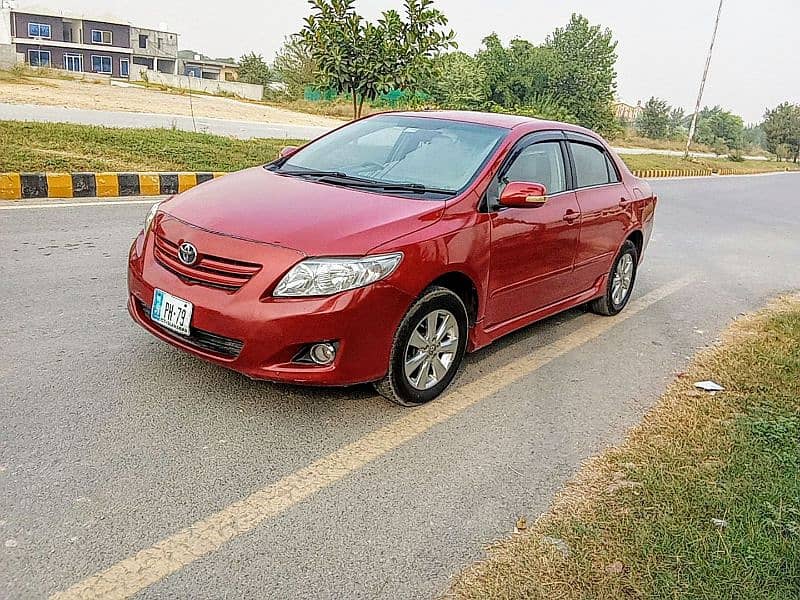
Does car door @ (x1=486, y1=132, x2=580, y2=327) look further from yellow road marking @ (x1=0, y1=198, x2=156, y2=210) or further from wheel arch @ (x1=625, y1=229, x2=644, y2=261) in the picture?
yellow road marking @ (x1=0, y1=198, x2=156, y2=210)

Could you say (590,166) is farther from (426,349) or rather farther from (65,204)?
(65,204)

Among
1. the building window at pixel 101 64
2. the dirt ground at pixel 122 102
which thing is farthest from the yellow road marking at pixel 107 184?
the building window at pixel 101 64

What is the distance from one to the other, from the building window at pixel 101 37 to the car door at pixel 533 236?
72.2 meters

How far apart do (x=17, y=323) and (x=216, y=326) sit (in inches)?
71.1

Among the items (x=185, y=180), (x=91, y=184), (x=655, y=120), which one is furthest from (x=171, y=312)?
(x=655, y=120)

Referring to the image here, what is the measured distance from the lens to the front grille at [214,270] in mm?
3375

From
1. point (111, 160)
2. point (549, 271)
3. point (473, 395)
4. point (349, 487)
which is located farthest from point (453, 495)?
point (111, 160)

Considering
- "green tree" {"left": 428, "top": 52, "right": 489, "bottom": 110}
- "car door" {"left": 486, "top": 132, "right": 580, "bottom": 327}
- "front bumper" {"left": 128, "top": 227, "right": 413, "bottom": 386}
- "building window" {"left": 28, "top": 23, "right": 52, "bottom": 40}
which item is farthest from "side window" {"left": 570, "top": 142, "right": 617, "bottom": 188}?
"building window" {"left": 28, "top": 23, "right": 52, "bottom": 40}

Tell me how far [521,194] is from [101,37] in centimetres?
7322

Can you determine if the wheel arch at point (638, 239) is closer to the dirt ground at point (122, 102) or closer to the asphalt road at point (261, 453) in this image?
the asphalt road at point (261, 453)

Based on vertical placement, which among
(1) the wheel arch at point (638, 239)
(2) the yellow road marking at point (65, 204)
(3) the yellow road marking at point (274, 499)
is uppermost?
(1) the wheel arch at point (638, 239)

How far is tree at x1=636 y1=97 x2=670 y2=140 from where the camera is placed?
55.3 meters

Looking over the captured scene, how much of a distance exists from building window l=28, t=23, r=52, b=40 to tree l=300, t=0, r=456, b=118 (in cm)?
6185

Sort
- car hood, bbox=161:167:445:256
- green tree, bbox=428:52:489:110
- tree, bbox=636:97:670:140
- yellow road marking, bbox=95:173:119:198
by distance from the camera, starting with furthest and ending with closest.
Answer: tree, bbox=636:97:670:140
green tree, bbox=428:52:489:110
yellow road marking, bbox=95:173:119:198
car hood, bbox=161:167:445:256
